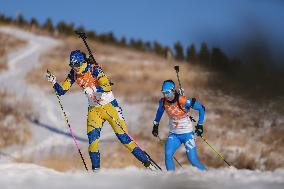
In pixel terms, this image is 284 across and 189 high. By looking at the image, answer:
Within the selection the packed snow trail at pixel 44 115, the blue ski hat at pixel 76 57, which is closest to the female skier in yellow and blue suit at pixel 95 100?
the blue ski hat at pixel 76 57

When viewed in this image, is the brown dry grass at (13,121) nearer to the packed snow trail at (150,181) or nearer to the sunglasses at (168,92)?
the sunglasses at (168,92)

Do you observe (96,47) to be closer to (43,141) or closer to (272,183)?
(43,141)

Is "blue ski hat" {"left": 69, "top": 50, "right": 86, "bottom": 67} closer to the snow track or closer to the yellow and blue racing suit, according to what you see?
the yellow and blue racing suit

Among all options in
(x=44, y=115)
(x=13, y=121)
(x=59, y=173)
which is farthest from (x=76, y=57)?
(x=44, y=115)

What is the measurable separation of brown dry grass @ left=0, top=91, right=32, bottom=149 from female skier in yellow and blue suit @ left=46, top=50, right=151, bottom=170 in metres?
11.1

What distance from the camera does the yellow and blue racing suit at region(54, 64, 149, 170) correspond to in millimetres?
10492

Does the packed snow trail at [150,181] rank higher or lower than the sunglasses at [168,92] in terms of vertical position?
lower

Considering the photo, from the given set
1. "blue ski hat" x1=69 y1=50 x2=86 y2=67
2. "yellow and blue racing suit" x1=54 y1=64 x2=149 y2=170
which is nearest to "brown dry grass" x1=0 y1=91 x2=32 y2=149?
"yellow and blue racing suit" x1=54 y1=64 x2=149 y2=170

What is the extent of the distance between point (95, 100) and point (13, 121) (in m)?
14.1

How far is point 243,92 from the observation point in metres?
26.3

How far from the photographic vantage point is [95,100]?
10.7 m

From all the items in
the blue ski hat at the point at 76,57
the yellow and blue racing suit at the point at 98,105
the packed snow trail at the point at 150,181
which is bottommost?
the packed snow trail at the point at 150,181

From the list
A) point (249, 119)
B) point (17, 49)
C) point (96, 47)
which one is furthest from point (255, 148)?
point (96, 47)

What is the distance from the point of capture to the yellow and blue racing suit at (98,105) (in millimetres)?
10492
